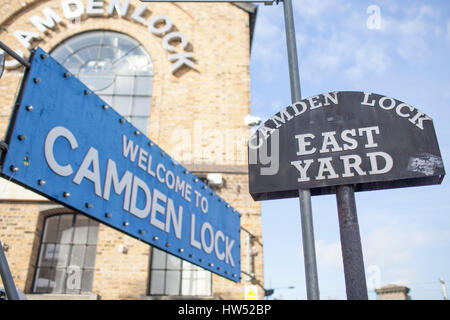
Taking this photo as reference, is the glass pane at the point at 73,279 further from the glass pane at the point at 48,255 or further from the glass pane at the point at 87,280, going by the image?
the glass pane at the point at 48,255

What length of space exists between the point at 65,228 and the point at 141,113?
3.96 m

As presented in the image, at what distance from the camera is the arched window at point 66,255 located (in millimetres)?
9711

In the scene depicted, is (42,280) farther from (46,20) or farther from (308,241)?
(308,241)

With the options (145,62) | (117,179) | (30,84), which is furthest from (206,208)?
(145,62)

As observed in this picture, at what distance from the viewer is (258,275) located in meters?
9.97

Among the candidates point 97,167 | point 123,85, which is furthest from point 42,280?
point 97,167

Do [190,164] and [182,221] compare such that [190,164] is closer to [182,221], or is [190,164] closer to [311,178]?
[182,221]

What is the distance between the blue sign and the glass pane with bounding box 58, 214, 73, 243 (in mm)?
6679

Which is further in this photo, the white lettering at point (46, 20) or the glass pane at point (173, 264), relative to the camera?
the white lettering at point (46, 20)

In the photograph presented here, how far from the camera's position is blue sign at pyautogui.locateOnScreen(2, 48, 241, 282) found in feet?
8.77

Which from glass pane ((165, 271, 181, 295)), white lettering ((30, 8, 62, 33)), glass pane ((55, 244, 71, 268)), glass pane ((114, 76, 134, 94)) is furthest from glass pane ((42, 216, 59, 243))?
white lettering ((30, 8, 62, 33))

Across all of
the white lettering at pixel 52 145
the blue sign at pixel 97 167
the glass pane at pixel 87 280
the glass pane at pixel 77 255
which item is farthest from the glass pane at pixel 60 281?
the white lettering at pixel 52 145

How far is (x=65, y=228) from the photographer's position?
10352 millimetres

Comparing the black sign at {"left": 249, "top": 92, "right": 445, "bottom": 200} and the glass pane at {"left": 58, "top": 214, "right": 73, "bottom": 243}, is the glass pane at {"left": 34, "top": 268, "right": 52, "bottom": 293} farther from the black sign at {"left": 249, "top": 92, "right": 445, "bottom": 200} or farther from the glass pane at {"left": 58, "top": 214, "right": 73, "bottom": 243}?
the black sign at {"left": 249, "top": 92, "right": 445, "bottom": 200}
